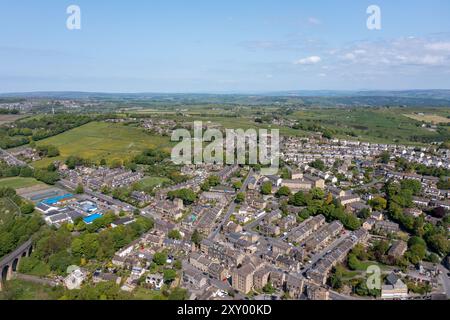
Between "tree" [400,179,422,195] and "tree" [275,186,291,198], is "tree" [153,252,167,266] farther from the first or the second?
"tree" [400,179,422,195]

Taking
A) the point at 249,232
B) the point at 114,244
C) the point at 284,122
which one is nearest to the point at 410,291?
the point at 249,232

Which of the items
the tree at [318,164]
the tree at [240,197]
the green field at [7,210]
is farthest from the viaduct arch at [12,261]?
the tree at [318,164]

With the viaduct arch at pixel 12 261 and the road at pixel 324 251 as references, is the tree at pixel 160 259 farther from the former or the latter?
the road at pixel 324 251

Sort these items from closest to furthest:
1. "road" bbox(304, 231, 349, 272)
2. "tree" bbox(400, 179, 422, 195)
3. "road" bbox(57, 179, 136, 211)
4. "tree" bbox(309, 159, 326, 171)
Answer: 1. "road" bbox(304, 231, 349, 272)
2. "road" bbox(57, 179, 136, 211)
3. "tree" bbox(400, 179, 422, 195)
4. "tree" bbox(309, 159, 326, 171)

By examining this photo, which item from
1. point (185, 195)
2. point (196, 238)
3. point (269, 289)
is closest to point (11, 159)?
point (185, 195)

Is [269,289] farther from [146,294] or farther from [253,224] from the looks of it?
[253,224]

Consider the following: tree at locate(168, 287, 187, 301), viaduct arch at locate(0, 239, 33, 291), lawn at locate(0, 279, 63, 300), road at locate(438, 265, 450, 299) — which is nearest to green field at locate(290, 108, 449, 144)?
road at locate(438, 265, 450, 299)

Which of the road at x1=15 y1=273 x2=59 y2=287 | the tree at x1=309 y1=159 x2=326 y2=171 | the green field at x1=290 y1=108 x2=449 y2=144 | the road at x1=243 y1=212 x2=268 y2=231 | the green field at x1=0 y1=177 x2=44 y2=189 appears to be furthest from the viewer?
the green field at x1=290 y1=108 x2=449 y2=144

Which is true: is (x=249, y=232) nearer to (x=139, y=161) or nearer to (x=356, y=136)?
(x=139, y=161)
